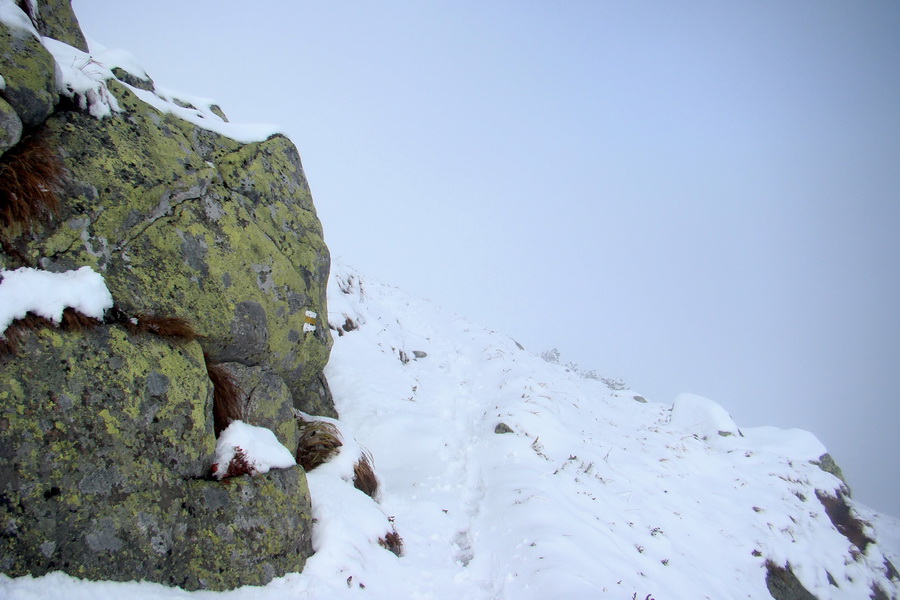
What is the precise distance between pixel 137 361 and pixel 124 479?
1128 millimetres

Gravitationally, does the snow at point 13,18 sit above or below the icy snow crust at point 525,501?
above

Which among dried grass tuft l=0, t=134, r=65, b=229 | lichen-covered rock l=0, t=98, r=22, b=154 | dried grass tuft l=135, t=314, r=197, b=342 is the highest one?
lichen-covered rock l=0, t=98, r=22, b=154

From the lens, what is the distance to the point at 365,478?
6828 millimetres

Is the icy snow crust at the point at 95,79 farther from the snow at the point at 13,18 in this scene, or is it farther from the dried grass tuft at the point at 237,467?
the dried grass tuft at the point at 237,467

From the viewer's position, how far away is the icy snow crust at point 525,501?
5332 millimetres

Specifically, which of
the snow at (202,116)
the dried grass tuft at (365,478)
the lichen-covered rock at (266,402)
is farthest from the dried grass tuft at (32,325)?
the dried grass tuft at (365,478)

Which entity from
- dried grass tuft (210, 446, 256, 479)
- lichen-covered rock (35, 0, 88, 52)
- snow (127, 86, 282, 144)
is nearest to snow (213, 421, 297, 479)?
dried grass tuft (210, 446, 256, 479)

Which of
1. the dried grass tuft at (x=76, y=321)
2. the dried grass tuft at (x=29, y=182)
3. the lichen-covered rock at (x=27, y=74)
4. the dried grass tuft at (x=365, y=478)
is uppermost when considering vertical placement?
the lichen-covered rock at (x=27, y=74)

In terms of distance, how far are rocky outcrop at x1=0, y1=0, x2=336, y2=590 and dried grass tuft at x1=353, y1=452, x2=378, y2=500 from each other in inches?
54.8

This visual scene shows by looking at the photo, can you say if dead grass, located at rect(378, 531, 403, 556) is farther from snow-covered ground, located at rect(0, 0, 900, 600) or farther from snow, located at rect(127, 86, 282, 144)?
snow, located at rect(127, 86, 282, 144)

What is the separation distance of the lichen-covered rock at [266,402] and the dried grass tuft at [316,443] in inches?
10.8

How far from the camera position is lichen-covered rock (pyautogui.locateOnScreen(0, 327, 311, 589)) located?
306cm

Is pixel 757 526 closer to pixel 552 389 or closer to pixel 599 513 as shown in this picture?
pixel 599 513

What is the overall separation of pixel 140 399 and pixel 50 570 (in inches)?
55.6
